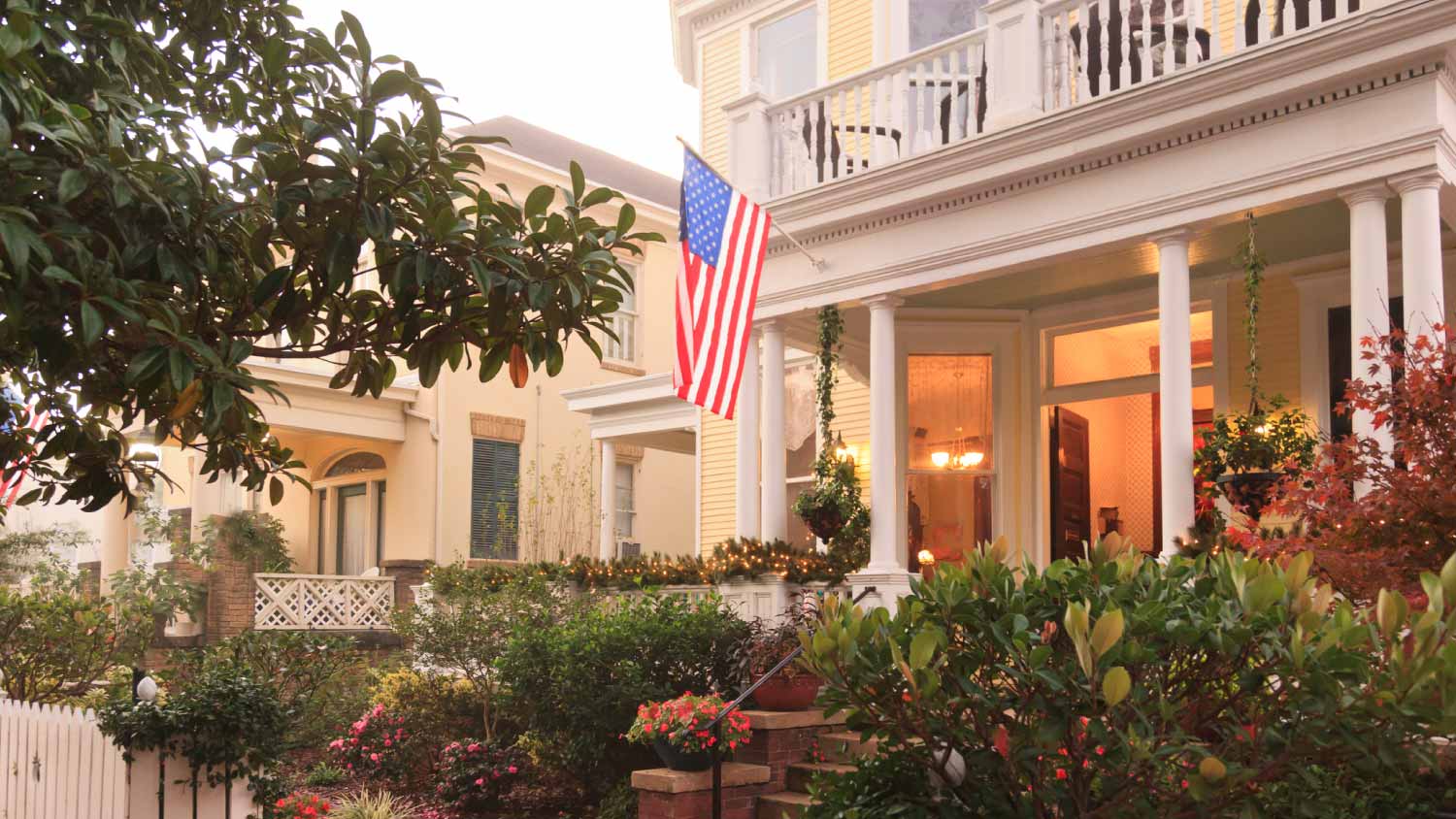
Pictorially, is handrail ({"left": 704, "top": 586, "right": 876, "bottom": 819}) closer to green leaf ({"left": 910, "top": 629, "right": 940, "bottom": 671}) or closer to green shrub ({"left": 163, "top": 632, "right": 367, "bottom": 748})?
green leaf ({"left": 910, "top": 629, "right": 940, "bottom": 671})

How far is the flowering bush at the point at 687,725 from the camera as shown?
8.69 m

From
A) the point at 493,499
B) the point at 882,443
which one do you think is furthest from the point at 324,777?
the point at 493,499

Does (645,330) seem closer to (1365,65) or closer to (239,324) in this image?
(1365,65)

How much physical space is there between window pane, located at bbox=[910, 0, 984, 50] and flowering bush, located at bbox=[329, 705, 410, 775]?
878 centimetres

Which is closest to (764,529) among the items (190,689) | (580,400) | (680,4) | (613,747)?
(613,747)

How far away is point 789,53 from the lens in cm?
1620

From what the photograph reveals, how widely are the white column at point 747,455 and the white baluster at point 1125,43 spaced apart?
12.8 feet

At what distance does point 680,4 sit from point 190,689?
37.7ft

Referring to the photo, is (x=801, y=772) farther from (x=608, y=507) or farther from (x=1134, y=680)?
(x=608, y=507)

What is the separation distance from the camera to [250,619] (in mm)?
17641

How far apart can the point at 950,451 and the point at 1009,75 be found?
4.17 meters

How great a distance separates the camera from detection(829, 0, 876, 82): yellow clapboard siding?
15.1 meters

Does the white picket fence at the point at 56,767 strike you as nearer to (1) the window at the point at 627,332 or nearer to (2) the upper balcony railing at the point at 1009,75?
(2) the upper balcony railing at the point at 1009,75

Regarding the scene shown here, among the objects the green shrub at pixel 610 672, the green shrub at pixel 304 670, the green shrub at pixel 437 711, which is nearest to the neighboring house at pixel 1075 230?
the green shrub at pixel 610 672
